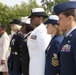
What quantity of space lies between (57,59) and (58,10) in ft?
2.02

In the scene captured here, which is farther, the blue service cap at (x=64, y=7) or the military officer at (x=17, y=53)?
the military officer at (x=17, y=53)

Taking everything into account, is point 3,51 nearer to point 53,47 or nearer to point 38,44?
point 38,44

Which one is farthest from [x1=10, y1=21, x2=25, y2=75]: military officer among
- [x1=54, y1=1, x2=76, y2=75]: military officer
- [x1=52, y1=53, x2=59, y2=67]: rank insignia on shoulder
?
[x1=54, y1=1, x2=76, y2=75]: military officer

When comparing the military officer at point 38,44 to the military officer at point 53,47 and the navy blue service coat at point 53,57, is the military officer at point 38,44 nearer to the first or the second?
the military officer at point 53,47

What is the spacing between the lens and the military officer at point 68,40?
3754 mm

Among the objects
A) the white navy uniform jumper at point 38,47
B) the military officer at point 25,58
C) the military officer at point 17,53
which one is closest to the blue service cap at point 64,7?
the white navy uniform jumper at point 38,47

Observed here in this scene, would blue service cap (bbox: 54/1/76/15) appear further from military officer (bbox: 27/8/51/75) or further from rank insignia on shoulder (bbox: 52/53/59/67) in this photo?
military officer (bbox: 27/8/51/75)

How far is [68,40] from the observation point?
3822 mm

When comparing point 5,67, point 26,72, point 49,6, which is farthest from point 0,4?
point 26,72

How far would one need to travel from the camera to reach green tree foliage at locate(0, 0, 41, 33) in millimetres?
51531

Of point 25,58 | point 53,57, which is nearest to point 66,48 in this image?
point 53,57

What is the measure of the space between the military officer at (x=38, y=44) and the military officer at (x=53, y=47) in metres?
0.36

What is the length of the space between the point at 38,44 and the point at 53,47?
2.58ft

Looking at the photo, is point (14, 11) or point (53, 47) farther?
point (14, 11)
